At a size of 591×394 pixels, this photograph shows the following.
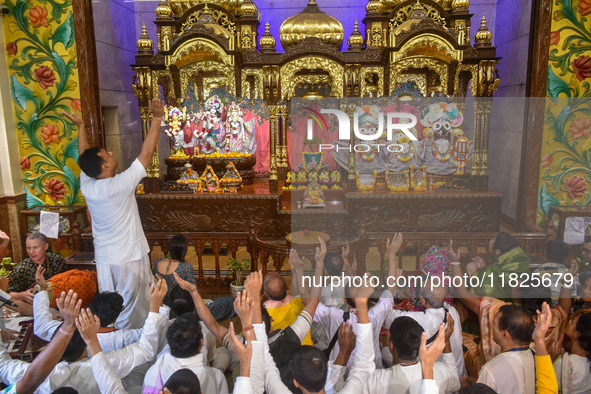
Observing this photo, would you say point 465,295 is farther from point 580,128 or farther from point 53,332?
point 580,128

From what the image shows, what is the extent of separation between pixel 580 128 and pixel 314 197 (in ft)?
14.1

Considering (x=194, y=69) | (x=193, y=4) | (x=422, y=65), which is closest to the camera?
(x=422, y=65)

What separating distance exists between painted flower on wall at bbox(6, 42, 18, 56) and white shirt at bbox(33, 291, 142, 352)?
17.8ft

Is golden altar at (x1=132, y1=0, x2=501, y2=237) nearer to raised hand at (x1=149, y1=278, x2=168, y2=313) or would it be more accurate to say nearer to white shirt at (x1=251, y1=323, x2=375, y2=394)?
raised hand at (x1=149, y1=278, x2=168, y2=313)

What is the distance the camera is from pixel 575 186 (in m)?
7.54

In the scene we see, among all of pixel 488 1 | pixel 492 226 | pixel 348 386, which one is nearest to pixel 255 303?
pixel 348 386

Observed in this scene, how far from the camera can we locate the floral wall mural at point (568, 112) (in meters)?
7.20

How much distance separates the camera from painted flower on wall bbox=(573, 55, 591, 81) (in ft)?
23.6

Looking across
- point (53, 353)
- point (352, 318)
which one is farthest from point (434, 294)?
point (53, 353)

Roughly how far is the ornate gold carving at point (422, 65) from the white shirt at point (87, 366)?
6.57 metres

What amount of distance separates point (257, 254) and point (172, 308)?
225 cm

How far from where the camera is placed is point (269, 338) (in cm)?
324

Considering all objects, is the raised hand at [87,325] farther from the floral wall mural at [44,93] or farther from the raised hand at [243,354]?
the floral wall mural at [44,93]

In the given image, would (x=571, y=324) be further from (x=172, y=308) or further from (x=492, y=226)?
(x=492, y=226)
